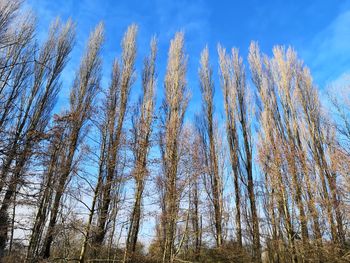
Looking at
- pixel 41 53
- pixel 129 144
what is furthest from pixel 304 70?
pixel 41 53

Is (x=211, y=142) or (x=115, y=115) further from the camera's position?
(x=211, y=142)

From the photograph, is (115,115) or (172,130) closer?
(115,115)

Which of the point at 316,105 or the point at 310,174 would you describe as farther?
the point at 316,105

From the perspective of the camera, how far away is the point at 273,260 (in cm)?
1247

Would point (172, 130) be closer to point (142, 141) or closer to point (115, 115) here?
point (142, 141)

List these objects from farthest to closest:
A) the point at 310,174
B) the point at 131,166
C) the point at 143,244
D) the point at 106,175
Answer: the point at 143,244 < the point at 310,174 < the point at 131,166 < the point at 106,175

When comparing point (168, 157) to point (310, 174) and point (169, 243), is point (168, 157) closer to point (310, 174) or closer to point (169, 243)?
point (169, 243)

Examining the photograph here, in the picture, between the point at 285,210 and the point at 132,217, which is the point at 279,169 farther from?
the point at 132,217

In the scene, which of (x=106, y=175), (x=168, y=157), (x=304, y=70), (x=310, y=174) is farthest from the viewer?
(x=304, y=70)

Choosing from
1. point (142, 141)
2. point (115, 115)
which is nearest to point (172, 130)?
point (142, 141)

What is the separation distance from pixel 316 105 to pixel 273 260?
8.40 metres

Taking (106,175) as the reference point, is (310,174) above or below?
above

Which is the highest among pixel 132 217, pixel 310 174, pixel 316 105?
pixel 316 105

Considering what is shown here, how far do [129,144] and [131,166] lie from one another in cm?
86
